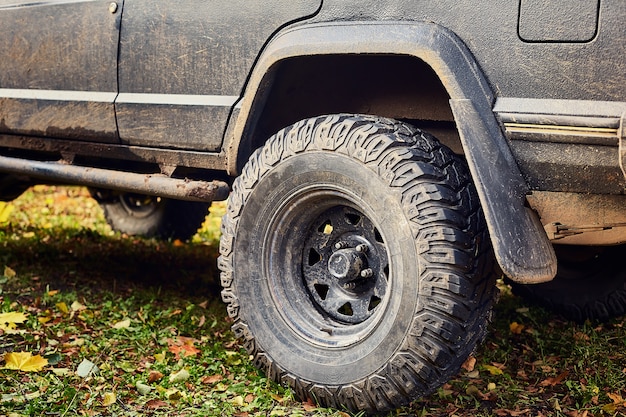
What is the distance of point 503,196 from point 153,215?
→ 3732 mm

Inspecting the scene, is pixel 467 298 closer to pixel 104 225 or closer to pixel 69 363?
pixel 69 363

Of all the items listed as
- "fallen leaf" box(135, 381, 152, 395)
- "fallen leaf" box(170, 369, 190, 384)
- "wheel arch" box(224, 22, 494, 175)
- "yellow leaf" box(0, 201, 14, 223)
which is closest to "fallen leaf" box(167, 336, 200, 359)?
"fallen leaf" box(170, 369, 190, 384)

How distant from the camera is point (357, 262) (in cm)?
314

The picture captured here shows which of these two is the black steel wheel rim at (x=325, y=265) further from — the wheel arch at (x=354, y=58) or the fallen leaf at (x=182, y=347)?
the fallen leaf at (x=182, y=347)

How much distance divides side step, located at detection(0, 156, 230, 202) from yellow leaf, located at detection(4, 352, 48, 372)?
2.87 feet

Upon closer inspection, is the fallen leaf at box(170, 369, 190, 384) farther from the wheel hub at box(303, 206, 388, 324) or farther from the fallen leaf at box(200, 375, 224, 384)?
the wheel hub at box(303, 206, 388, 324)

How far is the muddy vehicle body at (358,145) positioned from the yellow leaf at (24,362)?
0.81 m

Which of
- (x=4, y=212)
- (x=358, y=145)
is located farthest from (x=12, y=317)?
(x=4, y=212)

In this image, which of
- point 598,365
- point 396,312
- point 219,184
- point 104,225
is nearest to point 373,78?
point 219,184

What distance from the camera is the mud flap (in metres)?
2.70

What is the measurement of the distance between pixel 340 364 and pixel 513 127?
1048 millimetres

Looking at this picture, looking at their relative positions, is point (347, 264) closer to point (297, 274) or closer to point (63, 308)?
point (297, 274)

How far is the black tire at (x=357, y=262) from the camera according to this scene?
282 centimetres

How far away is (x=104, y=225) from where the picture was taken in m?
7.04
